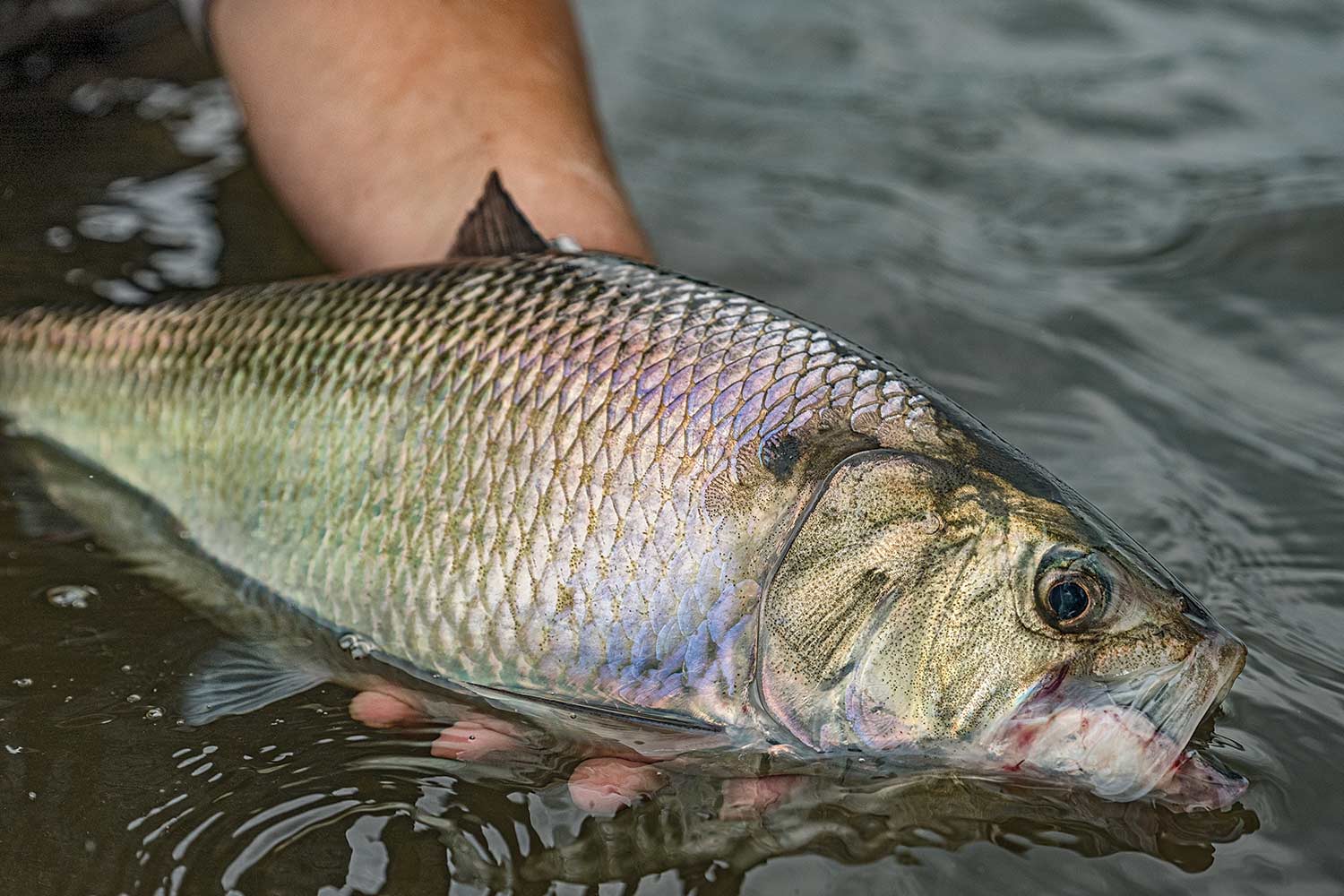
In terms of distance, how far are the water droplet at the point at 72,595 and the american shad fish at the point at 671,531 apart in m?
0.28

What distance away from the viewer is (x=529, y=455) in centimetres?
279

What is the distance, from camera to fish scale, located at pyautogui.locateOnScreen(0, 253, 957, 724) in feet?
8.70

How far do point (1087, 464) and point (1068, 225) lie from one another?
1.86m

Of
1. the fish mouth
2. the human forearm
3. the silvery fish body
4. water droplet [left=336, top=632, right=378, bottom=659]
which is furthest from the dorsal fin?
the fish mouth

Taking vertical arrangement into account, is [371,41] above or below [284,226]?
above

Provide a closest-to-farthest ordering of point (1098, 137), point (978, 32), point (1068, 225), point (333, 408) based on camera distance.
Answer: point (333, 408)
point (1068, 225)
point (1098, 137)
point (978, 32)

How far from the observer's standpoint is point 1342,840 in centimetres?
258

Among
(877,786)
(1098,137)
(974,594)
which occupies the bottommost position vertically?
(877,786)

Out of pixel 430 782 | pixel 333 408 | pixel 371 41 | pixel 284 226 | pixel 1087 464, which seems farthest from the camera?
pixel 284 226

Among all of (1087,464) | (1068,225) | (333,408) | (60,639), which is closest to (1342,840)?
(1087,464)

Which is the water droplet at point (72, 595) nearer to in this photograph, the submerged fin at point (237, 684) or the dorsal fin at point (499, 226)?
the submerged fin at point (237, 684)

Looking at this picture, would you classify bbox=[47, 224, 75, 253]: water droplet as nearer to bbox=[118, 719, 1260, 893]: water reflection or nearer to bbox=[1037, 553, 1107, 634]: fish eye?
bbox=[118, 719, 1260, 893]: water reflection

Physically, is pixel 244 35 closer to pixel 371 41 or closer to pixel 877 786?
pixel 371 41

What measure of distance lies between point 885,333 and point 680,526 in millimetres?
2263
